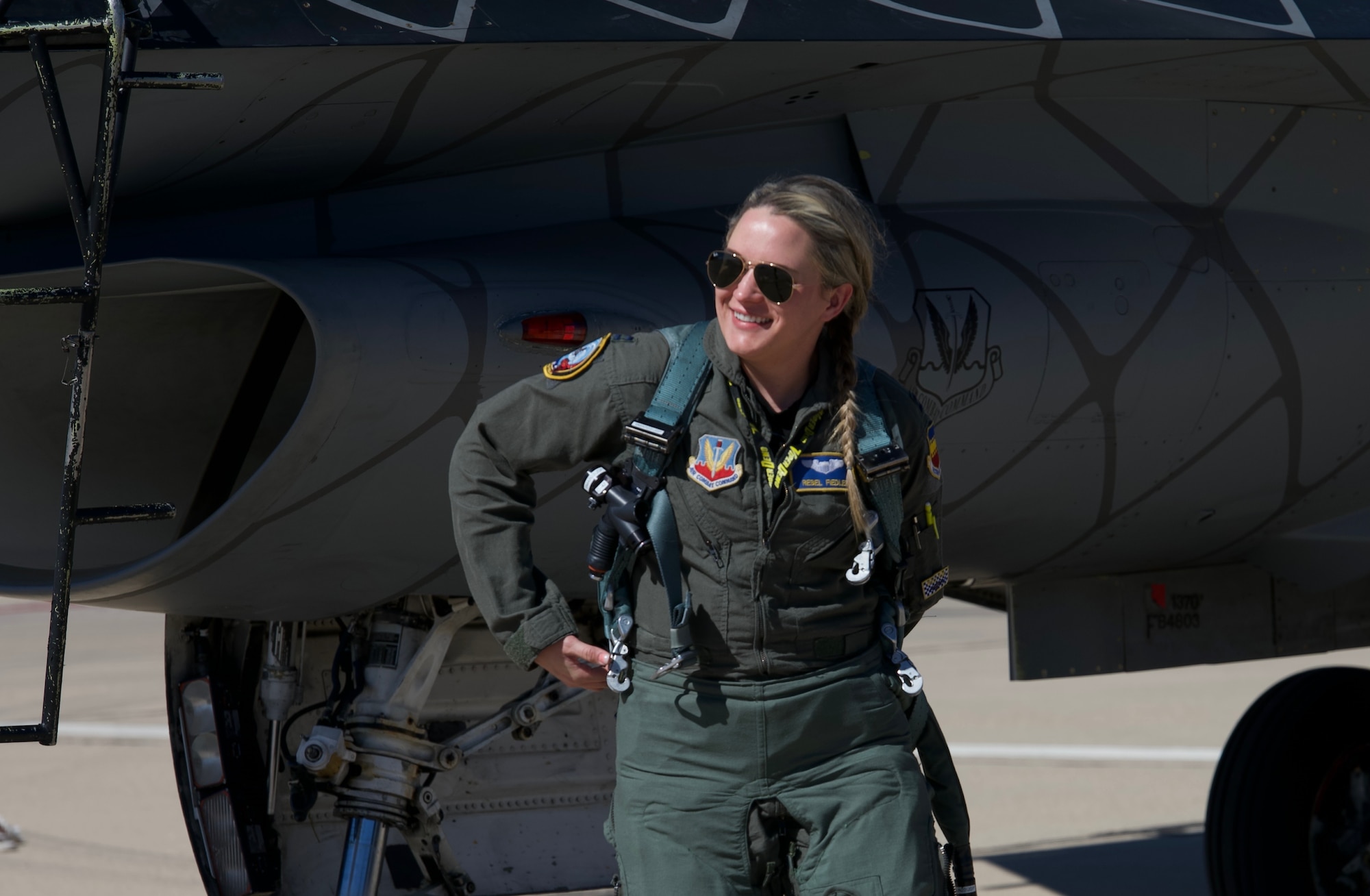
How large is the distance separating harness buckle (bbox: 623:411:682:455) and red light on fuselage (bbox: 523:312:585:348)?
1050 millimetres

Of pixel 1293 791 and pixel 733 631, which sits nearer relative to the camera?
pixel 733 631

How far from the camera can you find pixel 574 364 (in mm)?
2537

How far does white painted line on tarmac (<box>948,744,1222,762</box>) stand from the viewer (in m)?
8.52

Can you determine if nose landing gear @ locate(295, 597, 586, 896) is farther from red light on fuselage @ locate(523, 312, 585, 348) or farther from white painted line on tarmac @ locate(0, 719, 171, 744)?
white painted line on tarmac @ locate(0, 719, 171, 744)

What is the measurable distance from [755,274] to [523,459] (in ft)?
1.57

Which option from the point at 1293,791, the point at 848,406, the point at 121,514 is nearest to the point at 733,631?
the point at 848,406

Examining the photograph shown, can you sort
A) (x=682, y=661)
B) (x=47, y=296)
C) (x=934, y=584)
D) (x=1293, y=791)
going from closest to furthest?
(x=682, y=661) → (x=934, y=584) → (x=47, y=296) → (x=1293, y=791)

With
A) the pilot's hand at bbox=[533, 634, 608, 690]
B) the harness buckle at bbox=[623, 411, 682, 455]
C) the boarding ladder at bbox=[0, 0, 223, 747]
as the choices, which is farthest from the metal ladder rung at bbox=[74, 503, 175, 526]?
the harness buckle at bbox=[623, 411, 682, 455]

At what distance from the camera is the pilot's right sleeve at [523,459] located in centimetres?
251

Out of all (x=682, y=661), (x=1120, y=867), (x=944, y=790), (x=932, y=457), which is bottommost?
(x=1120, y=867)

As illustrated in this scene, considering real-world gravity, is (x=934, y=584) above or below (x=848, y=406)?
below

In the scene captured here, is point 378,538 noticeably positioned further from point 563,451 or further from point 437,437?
point 563,451

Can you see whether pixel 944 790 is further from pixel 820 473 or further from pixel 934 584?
pixel 820 473

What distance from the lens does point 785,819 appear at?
243 centimetres
